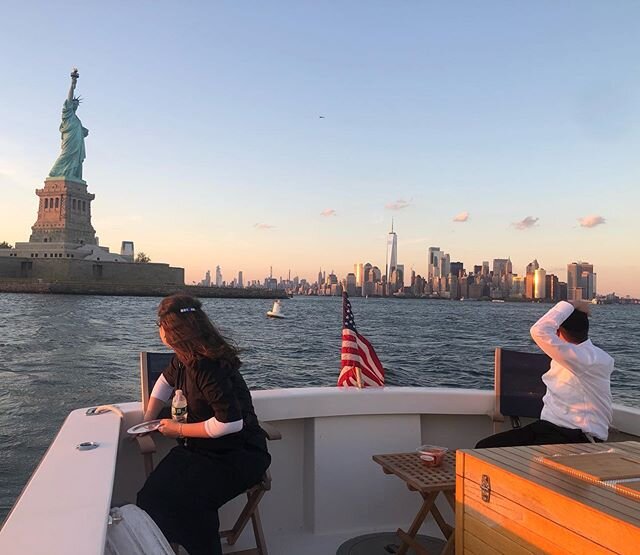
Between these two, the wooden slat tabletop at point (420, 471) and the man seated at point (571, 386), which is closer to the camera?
the wooden slat tabletop at point (420, 471)

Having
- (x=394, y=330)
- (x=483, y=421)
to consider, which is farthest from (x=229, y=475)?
(x=394, y=330)

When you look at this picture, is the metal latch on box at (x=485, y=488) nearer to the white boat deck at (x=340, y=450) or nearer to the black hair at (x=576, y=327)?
the black hair at (x=576, y=327)

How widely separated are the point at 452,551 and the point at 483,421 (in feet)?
3.49

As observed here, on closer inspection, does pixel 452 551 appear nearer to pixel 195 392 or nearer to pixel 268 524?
pixel 268 524

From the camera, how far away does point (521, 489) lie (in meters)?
1.71

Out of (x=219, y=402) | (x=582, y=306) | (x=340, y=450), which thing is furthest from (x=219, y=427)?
(x=582, y=306)

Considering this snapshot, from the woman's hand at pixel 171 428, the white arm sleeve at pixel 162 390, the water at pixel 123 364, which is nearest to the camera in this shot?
the woman's hand at pixel 171 428

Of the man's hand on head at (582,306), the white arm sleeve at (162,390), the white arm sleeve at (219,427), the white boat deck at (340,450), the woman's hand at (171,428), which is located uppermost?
the man's hand on head at (582,306)

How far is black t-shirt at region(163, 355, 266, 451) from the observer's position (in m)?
2.30

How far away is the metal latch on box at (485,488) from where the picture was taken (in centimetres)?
186

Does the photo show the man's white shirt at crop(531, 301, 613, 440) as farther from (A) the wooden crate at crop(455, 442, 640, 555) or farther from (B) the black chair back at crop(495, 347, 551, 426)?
(A) the wooden crate at crop(455, 442, 640, 555)

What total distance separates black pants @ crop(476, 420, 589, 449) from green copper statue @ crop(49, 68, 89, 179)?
7837 centimetres

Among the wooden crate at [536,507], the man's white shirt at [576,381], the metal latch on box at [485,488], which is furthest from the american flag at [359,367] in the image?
the metal latch on box at [485,488]

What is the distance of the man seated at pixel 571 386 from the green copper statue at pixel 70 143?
78443 millimetres
